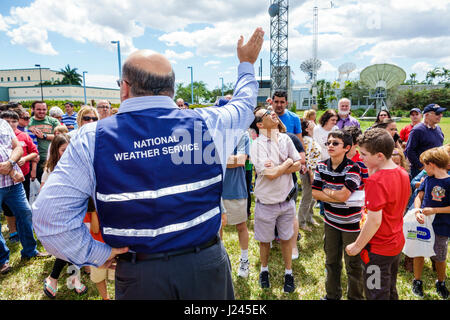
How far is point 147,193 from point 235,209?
256 cm

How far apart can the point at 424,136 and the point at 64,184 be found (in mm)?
5910

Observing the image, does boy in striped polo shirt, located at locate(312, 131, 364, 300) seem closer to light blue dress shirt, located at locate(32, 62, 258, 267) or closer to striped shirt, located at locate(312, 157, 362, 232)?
striped shirt, located at locate(312, 157, 362, 232)

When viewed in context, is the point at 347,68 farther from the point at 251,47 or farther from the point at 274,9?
the point at 251,47

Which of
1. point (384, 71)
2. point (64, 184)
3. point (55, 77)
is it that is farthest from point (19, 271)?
point (55, 77)

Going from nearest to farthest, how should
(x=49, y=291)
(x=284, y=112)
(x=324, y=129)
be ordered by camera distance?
(x=49, y=291) < (x=284, y=112) < (x=324, y=129)

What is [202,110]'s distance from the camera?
4.99 ft

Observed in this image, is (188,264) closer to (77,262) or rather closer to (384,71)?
(77,262)

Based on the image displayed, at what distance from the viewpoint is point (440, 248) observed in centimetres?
317

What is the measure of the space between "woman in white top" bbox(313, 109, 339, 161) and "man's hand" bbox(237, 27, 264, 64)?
392 cm

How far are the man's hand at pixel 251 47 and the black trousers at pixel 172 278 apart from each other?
3.76 ft

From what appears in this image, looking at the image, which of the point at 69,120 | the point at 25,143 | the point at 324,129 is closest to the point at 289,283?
the point at 324,129

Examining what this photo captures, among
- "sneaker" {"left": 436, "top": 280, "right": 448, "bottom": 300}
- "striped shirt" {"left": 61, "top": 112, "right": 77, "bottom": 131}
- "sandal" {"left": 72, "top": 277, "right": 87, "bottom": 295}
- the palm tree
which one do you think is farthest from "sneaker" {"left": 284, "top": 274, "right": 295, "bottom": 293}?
the palm tree

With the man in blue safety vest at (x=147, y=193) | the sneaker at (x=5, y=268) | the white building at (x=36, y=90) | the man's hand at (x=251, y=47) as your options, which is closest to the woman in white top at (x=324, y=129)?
the man's hand at (x=251, y=47)

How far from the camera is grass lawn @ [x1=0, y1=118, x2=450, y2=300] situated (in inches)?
130
